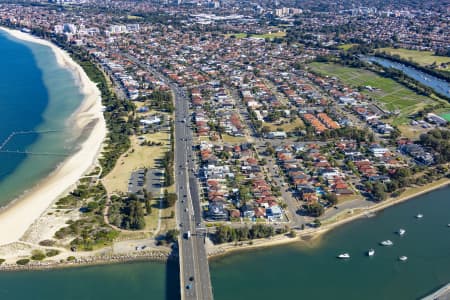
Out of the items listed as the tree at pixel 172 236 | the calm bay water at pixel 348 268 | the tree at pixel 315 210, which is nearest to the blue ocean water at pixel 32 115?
the tree at pixel 172 236

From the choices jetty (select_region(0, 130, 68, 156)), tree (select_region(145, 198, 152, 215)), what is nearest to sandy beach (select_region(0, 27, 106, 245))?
jetty (select_region(0, 130, 68, 156))

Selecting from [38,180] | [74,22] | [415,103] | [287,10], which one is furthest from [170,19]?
[38,180]

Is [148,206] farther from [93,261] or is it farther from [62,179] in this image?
[62,179]

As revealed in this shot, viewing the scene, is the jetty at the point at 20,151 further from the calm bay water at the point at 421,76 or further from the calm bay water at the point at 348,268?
the calm bay water at the point at 421,76

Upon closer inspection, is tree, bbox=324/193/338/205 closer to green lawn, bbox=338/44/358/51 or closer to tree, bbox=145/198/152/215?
tree, bbox=145/198/152/215

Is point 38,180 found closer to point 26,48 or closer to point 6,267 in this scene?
point 6,267

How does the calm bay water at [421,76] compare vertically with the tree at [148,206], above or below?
above
